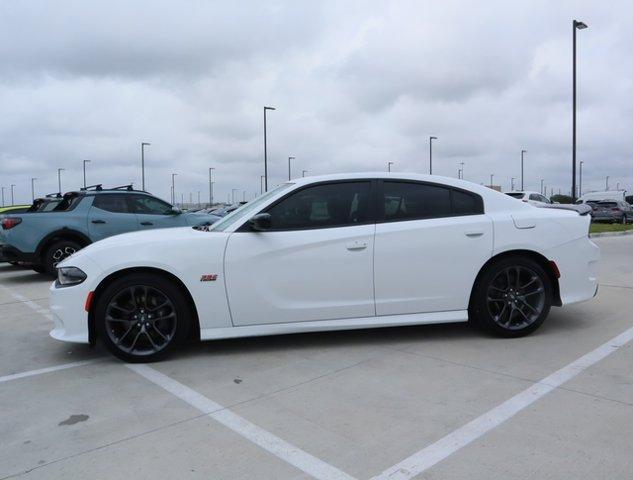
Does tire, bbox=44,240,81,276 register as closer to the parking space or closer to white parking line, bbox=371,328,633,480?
the parking space

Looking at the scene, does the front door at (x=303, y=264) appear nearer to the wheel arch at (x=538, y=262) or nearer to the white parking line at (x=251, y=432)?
the white parking line at (x=251, y=432)

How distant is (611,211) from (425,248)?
26.3 meters

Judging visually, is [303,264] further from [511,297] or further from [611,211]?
[611,211]

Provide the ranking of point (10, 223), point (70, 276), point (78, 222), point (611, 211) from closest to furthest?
point (70, 276) < point (10, 223) < point (78, 222) < point (611, 211)

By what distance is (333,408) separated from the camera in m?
3.62

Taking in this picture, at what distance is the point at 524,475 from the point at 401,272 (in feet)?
7.71

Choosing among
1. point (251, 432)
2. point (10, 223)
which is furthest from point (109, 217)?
point (251, 432)

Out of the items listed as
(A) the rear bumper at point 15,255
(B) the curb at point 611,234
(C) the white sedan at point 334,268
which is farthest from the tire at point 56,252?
(B) the curb at point 611,234

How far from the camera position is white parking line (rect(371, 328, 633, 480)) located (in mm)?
2832

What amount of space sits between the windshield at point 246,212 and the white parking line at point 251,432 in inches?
54.8

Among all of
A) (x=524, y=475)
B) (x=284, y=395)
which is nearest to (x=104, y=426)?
(x=284, y=395)

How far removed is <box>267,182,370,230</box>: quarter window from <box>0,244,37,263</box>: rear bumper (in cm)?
688

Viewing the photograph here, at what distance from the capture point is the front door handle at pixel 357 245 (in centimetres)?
480

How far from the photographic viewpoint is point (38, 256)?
9914mm
